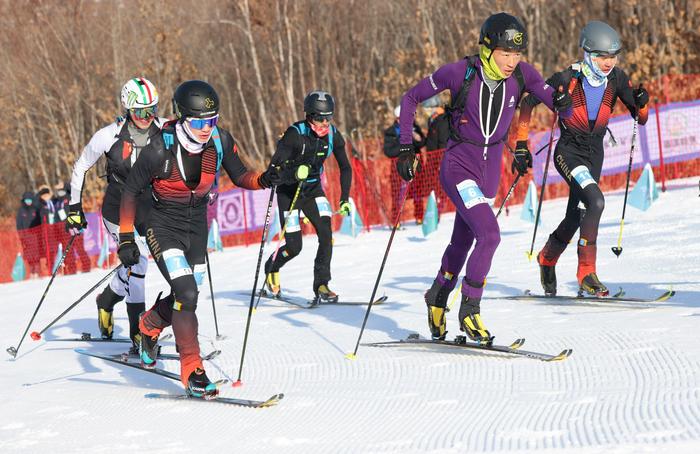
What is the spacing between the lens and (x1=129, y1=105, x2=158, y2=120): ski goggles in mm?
7680

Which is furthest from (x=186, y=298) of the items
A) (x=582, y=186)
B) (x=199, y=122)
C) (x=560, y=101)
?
(x=582, y=186)

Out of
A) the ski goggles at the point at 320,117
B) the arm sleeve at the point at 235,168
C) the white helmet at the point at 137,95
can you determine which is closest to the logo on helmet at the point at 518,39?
the arm sleeve at the point at 235,168

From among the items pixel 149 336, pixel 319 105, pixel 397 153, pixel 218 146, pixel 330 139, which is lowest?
pixel 149 336

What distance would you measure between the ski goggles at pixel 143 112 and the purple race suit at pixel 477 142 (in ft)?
6.61

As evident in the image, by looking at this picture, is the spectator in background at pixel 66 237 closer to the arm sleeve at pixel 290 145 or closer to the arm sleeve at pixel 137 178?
the arm sleeve at pixel 290 145

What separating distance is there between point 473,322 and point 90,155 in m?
3.23

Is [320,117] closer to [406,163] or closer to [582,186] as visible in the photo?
[582,186]

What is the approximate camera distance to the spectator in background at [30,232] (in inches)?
753

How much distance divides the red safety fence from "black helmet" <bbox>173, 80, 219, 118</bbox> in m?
11.1

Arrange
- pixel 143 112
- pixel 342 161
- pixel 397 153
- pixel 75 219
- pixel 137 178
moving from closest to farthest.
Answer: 1. pixel 137 178
2. pixel 143 112
3. pixel 75 219
4. pixel 342 161
5. pixel 397 153

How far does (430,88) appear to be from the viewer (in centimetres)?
673

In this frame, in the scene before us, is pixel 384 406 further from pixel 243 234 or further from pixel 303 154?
pixel 243 234

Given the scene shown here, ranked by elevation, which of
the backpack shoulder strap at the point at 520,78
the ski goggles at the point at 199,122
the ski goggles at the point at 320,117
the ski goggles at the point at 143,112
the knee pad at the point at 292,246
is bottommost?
the knee pad at the point at 292,246

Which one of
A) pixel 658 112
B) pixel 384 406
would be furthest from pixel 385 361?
pixel 658 112
